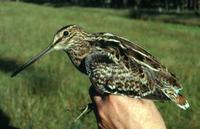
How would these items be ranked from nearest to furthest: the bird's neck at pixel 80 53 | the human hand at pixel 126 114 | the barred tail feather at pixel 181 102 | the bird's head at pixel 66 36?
the human hand at pixel 126 114
the barred tail feather at pixel 181 102
the bird's neck at pixel 80 53
the bird's head at pixel 66 36

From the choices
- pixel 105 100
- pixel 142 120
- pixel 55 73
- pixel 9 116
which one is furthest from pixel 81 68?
pixel 55 73

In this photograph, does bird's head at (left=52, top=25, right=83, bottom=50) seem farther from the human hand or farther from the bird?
the human hand

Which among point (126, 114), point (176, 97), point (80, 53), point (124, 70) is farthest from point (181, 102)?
point (80, 53)

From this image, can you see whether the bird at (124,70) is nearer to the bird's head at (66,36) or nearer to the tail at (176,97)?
the tail at (176,97)

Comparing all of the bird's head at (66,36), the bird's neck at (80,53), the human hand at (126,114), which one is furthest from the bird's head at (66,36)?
the human hand at (126,114)

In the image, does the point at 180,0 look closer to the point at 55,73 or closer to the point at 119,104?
the point at 55,73

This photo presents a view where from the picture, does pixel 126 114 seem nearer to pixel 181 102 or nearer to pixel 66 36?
pixel 181 102

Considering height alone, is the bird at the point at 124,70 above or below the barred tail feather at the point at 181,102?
above
